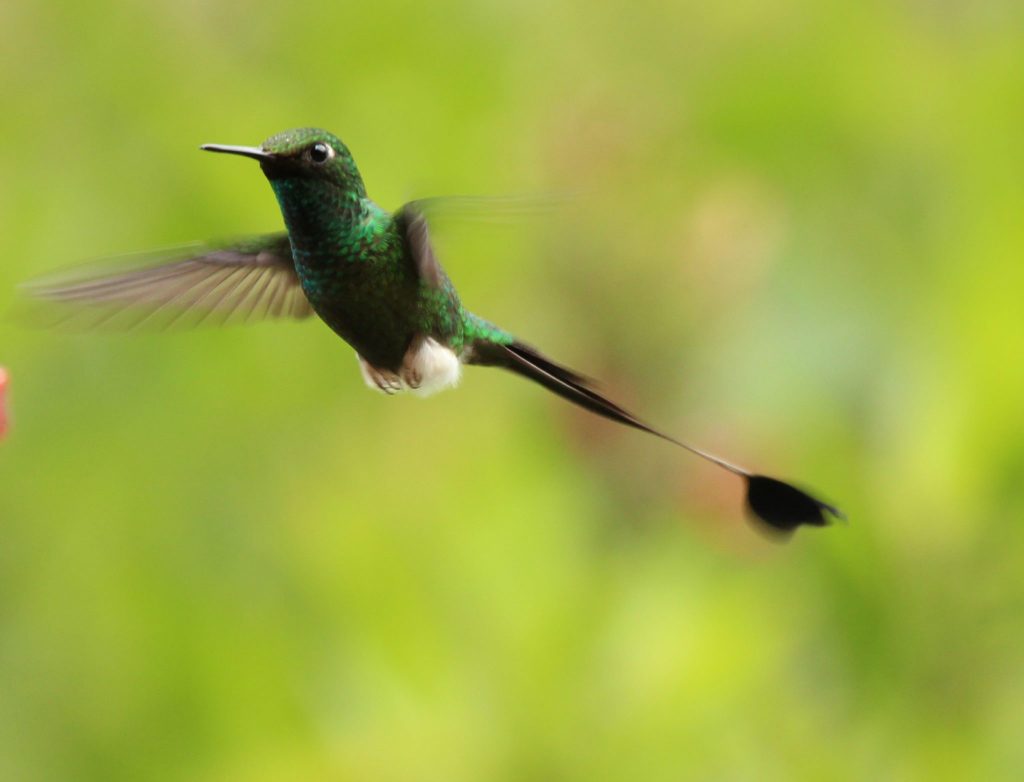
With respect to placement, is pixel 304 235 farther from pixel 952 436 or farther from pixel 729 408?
pixel 729 408

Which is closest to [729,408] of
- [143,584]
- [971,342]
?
[971,342]

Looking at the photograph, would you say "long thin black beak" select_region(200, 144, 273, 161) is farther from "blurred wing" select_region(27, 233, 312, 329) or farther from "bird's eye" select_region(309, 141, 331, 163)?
"blurred wing" select_region(27, 233, 312, 329)

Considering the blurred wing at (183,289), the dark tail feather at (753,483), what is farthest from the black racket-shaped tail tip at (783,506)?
the blurred wing at (183,289)

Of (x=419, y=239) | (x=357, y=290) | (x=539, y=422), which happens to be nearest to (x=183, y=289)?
(x=357, y=290)

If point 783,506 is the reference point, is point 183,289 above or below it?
below

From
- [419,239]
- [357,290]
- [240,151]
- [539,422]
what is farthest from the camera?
[539,422]

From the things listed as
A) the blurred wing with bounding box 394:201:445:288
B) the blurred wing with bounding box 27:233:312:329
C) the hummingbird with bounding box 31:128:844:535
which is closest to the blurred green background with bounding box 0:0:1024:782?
the blurred wing with bounding box 394:201:445:288

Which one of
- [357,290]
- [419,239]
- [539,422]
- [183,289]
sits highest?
[419,239]

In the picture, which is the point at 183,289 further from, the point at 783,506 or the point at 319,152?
→ the point at 783,506
